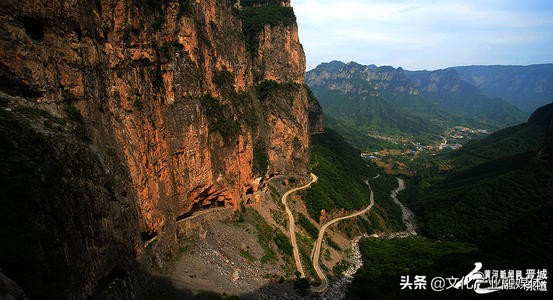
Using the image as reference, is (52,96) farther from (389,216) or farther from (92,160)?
(389,216)

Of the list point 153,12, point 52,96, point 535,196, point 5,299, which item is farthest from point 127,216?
point 535,196

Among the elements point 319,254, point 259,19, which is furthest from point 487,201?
point 259,19

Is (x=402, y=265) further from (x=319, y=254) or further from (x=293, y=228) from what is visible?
(x=293, y=228)

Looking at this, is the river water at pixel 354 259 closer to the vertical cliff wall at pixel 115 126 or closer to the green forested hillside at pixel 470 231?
the green forested hillside at pixel 470 231

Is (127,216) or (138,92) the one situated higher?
(138,92)

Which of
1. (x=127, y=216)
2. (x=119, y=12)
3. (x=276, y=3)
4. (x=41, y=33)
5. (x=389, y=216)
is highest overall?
(x=276, y=3)

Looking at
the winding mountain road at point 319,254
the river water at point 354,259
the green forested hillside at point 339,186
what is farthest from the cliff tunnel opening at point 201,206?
the green forested hillside at point 339,186
